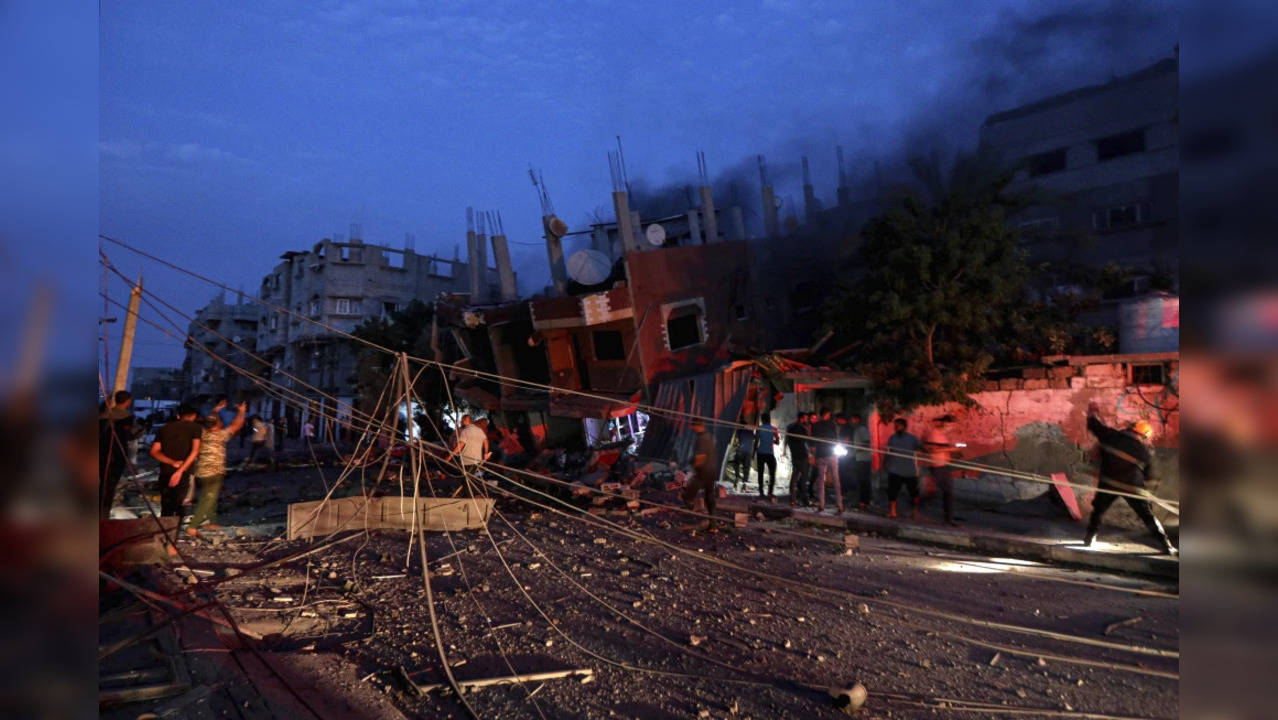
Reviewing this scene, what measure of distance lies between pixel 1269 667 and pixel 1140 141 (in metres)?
25.0

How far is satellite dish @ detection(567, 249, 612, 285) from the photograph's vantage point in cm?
1870

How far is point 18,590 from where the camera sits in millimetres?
1042

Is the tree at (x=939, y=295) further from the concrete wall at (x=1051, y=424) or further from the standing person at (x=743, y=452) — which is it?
the standing person at (x=743, y=452)

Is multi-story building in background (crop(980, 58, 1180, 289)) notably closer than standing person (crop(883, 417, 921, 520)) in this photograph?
No

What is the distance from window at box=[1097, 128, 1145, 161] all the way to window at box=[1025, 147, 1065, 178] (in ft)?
3.46

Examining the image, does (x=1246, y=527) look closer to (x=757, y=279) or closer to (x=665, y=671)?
(x=665, y=671)

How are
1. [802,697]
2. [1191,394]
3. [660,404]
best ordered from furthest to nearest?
[660,404] < [802,697] < [1191,394]

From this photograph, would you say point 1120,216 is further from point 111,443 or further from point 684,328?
point 111,443

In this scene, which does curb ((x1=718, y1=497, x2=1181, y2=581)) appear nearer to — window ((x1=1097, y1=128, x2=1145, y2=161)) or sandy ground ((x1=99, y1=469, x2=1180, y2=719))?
sandy ground ((x1=99, y1=469, x2=1180, y2=719))

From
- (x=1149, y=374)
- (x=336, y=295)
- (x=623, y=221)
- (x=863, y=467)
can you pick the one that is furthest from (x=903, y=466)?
(x=336, y=295)

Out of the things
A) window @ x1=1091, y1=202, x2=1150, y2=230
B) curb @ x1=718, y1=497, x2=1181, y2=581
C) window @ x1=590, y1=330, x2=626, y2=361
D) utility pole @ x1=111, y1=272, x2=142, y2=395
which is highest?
window @ x1=1091, y1=202, x2=1150, y2=230

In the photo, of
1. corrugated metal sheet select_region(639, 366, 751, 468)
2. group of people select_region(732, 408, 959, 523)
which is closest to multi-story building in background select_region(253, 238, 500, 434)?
corrugated metal sheet select_region(639, 366, 751, 468)

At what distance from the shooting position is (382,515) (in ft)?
31.1

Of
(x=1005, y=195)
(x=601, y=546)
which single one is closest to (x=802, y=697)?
(x=601, y=546)
